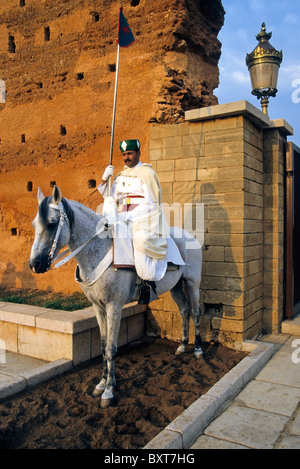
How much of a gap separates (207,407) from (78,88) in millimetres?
6244

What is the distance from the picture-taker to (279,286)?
6.05 meters

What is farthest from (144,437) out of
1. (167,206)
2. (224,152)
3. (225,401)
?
(224,152)

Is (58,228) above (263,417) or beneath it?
above

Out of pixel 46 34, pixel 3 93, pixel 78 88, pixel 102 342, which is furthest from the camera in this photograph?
pixel 3 93

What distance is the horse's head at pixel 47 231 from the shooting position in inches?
125

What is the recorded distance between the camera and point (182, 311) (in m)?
5.15

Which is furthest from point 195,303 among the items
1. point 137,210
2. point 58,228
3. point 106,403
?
point 58,228

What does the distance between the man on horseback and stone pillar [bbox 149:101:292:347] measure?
1.55 metres

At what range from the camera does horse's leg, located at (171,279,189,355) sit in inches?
201

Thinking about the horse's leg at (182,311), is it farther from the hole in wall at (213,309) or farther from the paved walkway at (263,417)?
the paved walkway at (263,417)

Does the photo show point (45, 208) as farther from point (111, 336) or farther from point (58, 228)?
point (111, 336)

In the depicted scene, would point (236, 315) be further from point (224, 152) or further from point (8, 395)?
point (8, 395)

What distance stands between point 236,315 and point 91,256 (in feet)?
8.60

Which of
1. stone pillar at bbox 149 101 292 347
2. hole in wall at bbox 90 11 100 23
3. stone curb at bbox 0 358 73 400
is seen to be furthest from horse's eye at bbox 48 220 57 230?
hole in wall at bbox 90 11 100 23
